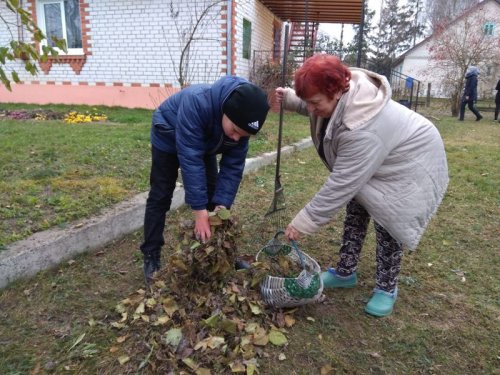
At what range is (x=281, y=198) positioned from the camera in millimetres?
2809

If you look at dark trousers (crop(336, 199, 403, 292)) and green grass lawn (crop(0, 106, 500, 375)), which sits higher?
dark trousers (crop(336, 199, 403, 292))

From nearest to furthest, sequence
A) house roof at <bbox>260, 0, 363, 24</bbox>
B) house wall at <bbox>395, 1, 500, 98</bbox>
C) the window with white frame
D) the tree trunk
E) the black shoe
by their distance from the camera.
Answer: the black shoe → the window with white frame → house roof at <bbox>260, 0, 363, 24</bbox> → the tree trunk → house wall at <bbox>395, 1, 500, 98</bbox>

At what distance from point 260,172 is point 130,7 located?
6.95 meters

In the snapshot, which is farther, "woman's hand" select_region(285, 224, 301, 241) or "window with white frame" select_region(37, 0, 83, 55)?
"window with white frame" select_region(37, 0, 83, 55)

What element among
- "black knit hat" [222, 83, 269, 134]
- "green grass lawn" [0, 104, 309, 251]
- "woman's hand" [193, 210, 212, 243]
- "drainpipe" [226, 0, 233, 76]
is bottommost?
"green grass lawn" [0, 104, 309, 251]

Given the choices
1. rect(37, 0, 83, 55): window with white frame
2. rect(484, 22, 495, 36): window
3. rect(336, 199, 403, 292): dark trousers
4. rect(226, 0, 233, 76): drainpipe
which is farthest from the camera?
rect(484, 22, 495, 36): window

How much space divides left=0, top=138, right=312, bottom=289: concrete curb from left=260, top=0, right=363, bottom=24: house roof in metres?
9.31

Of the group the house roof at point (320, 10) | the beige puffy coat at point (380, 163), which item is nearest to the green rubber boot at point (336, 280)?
the beige puffy coat at point (380, 163)

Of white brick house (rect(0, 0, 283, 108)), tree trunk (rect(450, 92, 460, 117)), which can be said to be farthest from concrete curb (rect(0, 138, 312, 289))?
tree trunk (rect(450, 92, 460, 117))

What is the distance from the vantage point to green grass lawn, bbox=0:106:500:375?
1.97 metres

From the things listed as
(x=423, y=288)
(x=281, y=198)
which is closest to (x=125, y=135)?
(x=281, y=198)

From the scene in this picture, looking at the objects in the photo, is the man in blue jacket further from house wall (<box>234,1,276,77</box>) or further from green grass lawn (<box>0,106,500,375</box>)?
house wall (<box>234,1,276,77</box>)

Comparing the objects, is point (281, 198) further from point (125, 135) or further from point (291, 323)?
point (125, 135)

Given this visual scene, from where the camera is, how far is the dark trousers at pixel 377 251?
7.52ft
